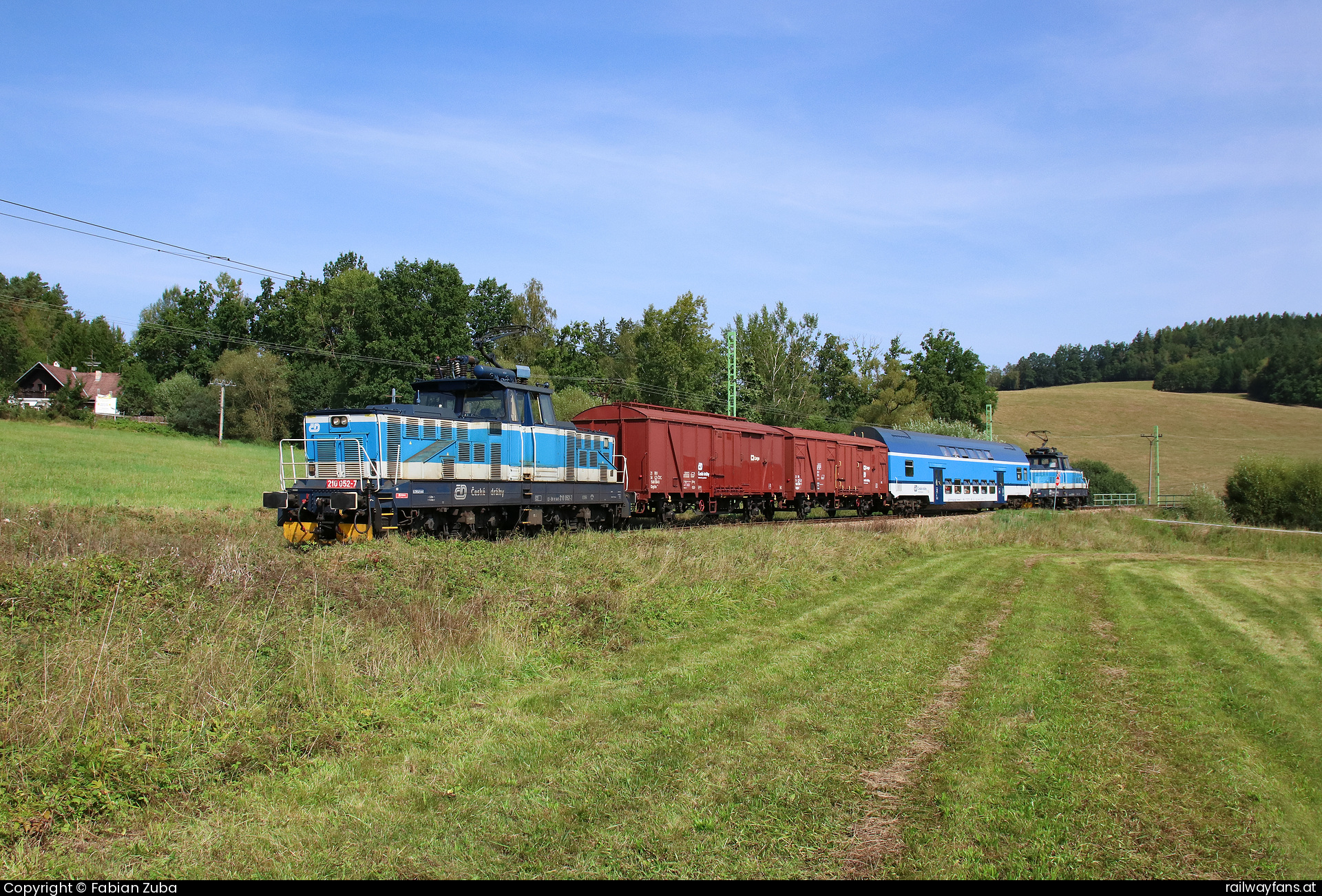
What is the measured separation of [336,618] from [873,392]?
256 feet

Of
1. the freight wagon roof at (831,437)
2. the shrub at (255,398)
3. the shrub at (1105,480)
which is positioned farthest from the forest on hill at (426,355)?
the freight wagon roof at (831,437)

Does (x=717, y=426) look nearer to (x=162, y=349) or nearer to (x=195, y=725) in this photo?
(x=195, y=725)

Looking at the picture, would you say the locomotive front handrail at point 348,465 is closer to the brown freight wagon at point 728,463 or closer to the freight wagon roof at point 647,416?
the brown freight wagon at point 728,463

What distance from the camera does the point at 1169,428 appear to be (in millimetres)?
101875

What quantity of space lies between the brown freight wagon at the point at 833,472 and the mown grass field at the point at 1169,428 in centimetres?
5315

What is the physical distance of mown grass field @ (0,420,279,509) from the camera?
92.9 feet

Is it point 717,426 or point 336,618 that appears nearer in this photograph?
point 336,618

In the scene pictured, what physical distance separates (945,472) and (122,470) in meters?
41.5

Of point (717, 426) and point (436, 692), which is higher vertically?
point (717, 426)

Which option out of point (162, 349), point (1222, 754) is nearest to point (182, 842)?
point (1222, 754)

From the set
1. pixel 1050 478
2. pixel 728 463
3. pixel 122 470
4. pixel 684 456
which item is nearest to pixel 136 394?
pixel 122 470

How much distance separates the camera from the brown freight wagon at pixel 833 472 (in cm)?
3209

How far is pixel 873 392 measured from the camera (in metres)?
82.1

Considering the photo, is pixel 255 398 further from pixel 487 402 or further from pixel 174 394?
pixel 487 402
